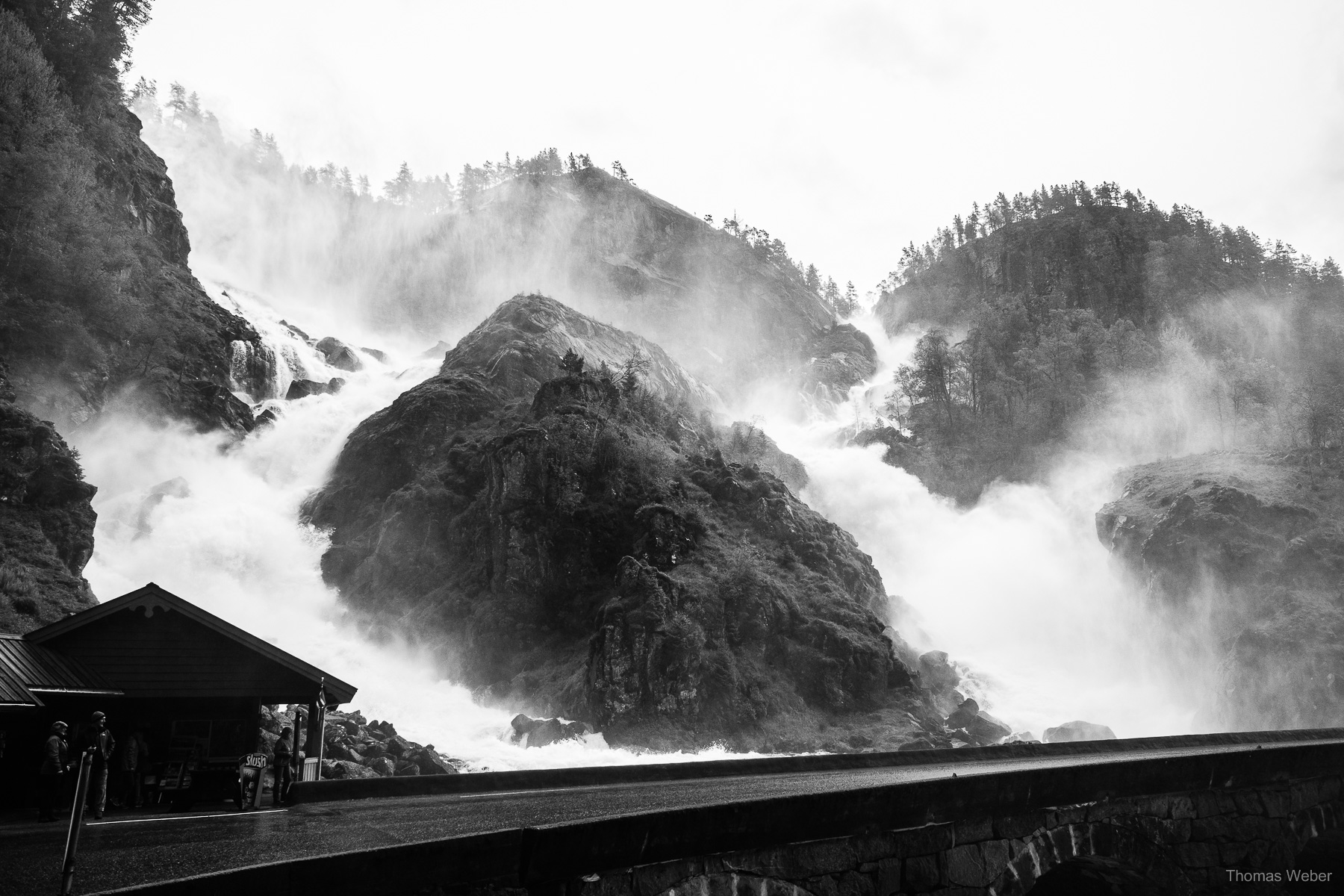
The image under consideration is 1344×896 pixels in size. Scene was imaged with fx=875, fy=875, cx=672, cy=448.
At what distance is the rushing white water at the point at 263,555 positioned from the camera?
1427 inches

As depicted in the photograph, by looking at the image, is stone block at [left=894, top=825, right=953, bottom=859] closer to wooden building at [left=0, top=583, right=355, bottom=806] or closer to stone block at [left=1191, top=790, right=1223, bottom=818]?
stone block at [left=1191, top=790, right=1223, bottom=818]

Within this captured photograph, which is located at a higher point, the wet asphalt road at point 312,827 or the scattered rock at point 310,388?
the scattered rock at point 310,388

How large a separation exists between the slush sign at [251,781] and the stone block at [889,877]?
10.0 meters

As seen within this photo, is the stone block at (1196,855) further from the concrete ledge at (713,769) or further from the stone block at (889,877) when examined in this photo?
the concrete ledge at (713,769)

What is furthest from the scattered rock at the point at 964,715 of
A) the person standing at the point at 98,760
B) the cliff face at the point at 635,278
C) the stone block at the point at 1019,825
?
the cliff face at the point at 635,278

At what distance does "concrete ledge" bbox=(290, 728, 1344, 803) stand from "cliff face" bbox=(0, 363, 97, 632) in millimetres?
17169

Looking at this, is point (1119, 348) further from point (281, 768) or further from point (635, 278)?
point (281, 768)

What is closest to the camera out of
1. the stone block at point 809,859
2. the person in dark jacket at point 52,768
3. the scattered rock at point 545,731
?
the stone block at point 809,859

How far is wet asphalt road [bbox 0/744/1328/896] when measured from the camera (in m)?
7.34

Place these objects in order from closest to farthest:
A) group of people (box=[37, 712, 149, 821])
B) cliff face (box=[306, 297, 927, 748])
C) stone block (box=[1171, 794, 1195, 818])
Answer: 1. stone block (box=[1171, 794, 1195, 818])
2. group of people (box=[37, 712, 149, 821])
3. cliff face (box=[306, 297, 927, 748])

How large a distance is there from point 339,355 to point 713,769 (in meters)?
63.0

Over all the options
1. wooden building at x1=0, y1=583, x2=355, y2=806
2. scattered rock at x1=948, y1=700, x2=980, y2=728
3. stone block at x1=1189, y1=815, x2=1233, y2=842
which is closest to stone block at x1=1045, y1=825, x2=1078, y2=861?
stone block at x1=1189, y1=815, x2=1233, y2=842

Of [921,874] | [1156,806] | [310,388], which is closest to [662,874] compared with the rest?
[921,874]

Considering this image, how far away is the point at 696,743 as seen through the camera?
115ft
